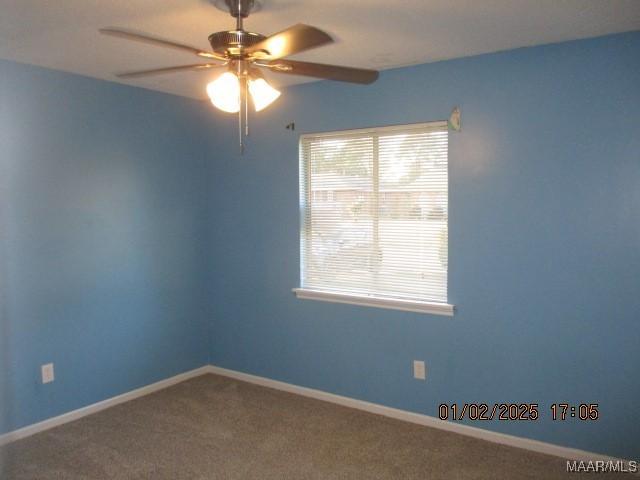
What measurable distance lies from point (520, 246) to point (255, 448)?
6.46 feet

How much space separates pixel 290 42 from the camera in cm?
180

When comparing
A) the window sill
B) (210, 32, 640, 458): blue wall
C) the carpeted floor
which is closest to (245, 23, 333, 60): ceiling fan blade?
(210, 32, 640, 458): blue wall

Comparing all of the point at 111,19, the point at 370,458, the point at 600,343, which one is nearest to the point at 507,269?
the point at 600,343

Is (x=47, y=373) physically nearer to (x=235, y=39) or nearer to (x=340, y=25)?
(x=235, y=39)

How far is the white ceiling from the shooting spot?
2.28 metres

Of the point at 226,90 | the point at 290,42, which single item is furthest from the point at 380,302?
the point at 290,42

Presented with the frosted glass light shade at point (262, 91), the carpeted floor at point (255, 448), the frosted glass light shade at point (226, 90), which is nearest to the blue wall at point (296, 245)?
the carpeted floor at point (255, 448)

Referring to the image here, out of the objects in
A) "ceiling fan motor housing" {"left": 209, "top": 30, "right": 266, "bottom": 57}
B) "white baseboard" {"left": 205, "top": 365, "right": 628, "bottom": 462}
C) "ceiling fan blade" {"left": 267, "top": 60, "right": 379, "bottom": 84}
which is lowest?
"white baseboard" {"left": 205, "top": 365, "right": 628, "bottom": 462}

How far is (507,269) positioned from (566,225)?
16.2 inches

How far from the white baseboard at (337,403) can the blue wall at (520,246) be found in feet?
0.17

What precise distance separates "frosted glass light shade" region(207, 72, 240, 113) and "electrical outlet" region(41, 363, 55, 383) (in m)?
2.32

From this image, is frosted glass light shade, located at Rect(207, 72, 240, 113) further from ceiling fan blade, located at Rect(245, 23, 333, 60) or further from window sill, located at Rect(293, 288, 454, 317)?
window sill, located at Rect(293, 288, 454, 317)

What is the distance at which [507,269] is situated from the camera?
121 inches

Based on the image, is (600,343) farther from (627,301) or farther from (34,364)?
(34,364)
